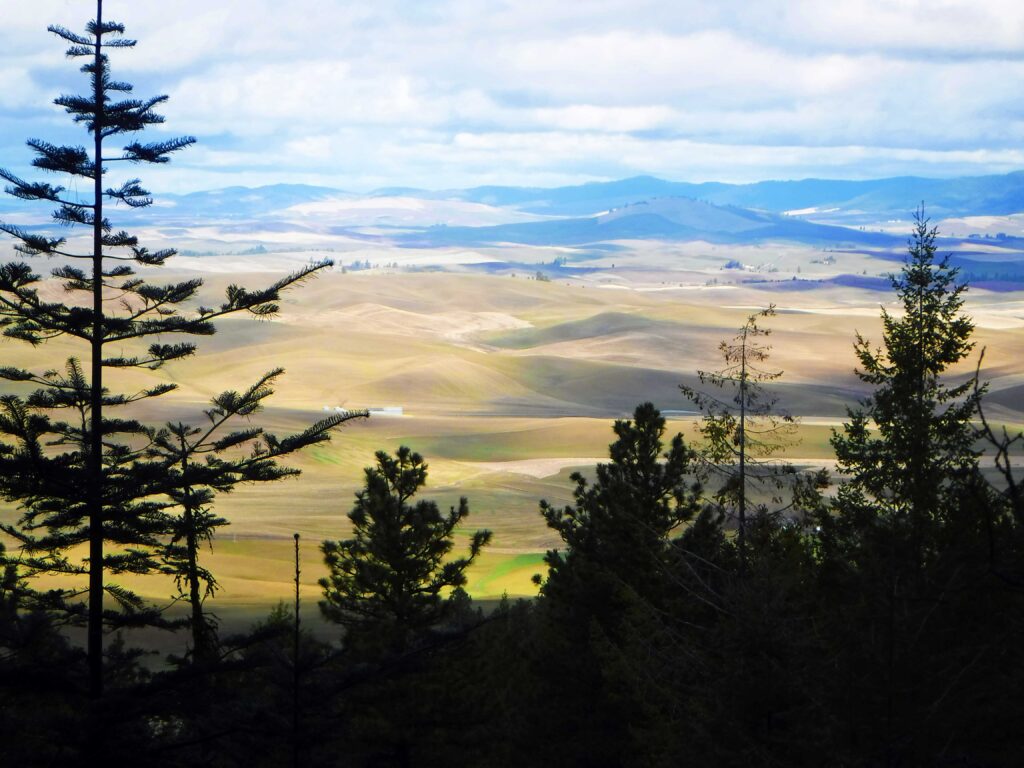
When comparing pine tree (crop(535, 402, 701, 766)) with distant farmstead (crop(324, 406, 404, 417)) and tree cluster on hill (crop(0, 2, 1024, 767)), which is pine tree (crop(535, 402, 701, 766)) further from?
distant farmstead (crop(324, 406, 404, 417))

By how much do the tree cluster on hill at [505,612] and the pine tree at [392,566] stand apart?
0.16ft

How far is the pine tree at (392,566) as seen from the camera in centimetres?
1689

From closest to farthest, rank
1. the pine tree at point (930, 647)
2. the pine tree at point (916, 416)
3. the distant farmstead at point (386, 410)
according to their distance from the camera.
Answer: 1. the pine tree at point (930, 647)
2. the pine tree at point (916, 416)
3. the distant farmstead at point (386, 410)

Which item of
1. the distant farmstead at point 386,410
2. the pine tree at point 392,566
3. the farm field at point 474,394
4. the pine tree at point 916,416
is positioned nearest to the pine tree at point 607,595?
the pine tree at point 392,566

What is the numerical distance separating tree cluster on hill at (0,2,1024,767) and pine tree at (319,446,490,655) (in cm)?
5

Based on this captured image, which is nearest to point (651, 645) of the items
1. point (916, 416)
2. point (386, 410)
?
point (916, 416)

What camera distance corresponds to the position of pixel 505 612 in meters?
18.2

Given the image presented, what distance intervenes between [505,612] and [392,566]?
6.75 feet

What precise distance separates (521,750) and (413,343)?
5348 inches

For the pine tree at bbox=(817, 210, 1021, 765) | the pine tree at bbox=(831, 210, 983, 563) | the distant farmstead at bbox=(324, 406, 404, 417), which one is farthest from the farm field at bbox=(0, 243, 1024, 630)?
the pine tree at bbox=(817, 210, 1021, 765)

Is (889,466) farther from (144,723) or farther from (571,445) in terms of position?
(571,445)

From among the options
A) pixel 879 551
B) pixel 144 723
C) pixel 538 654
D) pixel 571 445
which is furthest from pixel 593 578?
pixel 571 445

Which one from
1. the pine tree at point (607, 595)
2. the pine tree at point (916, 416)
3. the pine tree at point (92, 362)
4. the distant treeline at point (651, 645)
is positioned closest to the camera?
the distant treeline at point (651, 645)

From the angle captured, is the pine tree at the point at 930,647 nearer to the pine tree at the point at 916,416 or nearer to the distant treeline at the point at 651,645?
the distant treeline at the point at 651,645
